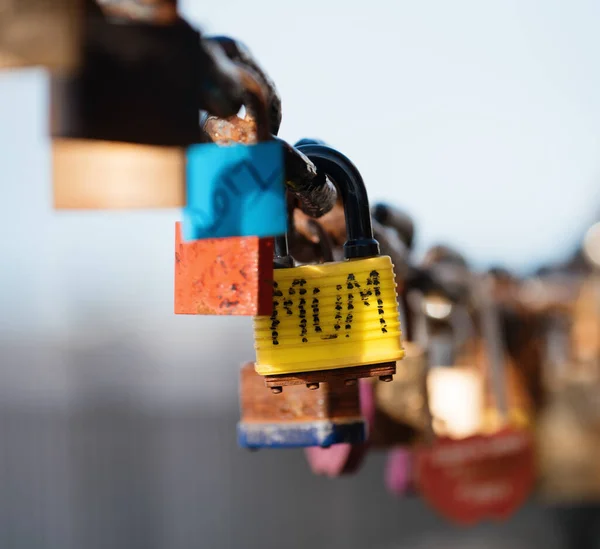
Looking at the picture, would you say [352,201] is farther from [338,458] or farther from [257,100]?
[338,458]

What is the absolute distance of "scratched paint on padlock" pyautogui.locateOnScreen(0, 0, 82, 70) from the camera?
385 mm

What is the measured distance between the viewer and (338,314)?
2.33 feet

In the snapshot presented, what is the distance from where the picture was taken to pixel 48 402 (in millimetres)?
5059

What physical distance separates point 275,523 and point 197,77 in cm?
468

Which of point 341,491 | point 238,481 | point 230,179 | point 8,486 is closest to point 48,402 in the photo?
point 8,486

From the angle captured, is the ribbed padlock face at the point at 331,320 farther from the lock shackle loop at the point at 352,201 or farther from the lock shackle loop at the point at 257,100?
the lock shackle loop at the point at 257,100

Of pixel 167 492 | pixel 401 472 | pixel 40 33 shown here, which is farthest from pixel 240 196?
pixel 167 492

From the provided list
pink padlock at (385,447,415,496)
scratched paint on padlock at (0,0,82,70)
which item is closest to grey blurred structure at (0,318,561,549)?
pink padlock at (385,447,415,496)

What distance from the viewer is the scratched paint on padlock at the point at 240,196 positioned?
51 cm

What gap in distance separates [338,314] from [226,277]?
139 mm

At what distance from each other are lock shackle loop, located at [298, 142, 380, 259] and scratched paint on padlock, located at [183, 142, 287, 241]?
175 mm

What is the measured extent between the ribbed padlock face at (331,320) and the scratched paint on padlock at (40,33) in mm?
367

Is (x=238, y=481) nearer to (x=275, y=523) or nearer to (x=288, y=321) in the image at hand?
(x=275, y=523)

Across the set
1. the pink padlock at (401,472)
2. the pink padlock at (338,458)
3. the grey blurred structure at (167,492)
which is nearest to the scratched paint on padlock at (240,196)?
the pink padlock at (338,458)
